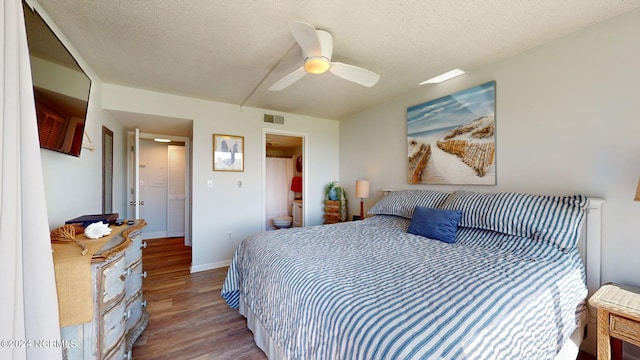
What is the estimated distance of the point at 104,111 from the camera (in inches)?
113

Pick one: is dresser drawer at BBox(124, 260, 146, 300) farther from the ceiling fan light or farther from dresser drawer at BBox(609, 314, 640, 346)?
dresser drawer at BBox(609, 314, 640, 346)

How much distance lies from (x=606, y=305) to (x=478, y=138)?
1.56 m

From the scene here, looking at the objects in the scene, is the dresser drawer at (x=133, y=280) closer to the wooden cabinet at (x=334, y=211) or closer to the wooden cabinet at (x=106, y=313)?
the wooden cabinet at (x=106, y=313)

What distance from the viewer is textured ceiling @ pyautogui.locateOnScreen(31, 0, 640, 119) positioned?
1.58 metres

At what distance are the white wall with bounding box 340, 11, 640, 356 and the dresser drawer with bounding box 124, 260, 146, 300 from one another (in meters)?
3.07

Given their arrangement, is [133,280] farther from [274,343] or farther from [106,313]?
[274,343]

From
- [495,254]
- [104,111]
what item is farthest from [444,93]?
[104,111]

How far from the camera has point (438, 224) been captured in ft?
6.91

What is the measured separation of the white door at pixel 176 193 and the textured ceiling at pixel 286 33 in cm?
260

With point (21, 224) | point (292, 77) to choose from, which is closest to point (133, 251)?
point (21, 224)

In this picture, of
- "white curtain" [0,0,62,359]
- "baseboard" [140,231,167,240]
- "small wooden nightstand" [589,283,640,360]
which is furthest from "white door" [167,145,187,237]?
"small wooden nightstand" [589,283,640,360]

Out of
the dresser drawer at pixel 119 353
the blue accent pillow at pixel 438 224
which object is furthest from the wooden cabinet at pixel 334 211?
the dresser drawer at pixel 119 353

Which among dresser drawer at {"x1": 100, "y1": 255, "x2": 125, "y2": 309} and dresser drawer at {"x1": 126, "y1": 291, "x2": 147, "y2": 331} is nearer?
dresser drawer at {"x1": 100, "y1": 255, "x2": 125, "y2": 309}

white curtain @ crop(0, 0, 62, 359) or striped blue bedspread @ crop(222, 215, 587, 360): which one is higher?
white curtain @ crop(0, 0, 62, 359)
